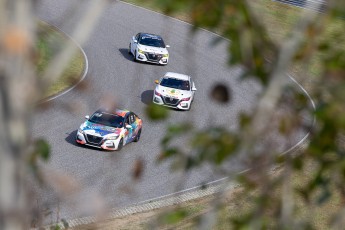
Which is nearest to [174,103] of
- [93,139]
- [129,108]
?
[129,108]

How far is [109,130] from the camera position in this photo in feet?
78.0

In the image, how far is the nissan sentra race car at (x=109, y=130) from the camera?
23.2 meters

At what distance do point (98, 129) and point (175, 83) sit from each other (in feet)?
21.2

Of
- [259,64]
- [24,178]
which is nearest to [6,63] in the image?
[24,178]

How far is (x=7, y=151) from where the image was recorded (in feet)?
9.07

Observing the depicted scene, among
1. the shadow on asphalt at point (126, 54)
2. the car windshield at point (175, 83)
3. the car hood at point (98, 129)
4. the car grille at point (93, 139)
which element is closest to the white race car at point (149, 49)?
the shadow on asphalt at point (126, 54)

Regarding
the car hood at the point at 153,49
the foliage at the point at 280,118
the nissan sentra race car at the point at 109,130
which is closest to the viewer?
the foliage at the point at 280,118

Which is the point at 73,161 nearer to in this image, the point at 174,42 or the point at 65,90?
the point at 65,90

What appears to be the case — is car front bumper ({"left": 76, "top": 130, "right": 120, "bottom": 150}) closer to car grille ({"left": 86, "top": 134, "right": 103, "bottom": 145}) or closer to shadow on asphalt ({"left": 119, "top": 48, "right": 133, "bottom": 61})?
car grille ({"left": 86, "top": 134, "right": 103, "bottom": 145})

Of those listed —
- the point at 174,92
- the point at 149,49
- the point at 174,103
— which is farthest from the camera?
the point at 149,49

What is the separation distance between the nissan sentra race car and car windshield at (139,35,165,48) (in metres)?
11.0

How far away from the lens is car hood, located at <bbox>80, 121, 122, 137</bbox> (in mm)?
23344

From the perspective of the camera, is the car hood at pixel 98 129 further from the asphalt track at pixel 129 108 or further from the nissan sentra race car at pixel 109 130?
the asphalt track at pixel 129 108

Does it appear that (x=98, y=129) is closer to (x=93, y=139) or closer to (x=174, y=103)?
(x=93, y=139)
